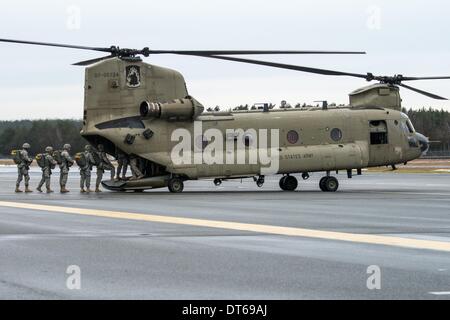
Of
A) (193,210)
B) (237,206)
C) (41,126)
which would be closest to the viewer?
(193,210)

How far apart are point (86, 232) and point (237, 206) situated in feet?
28.3

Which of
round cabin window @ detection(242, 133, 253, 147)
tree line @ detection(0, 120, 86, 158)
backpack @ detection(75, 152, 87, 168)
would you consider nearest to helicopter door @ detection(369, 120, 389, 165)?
round cabin window @ detection(242, 133, 253, 147)

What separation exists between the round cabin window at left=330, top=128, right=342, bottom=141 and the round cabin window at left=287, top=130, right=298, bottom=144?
150 cm

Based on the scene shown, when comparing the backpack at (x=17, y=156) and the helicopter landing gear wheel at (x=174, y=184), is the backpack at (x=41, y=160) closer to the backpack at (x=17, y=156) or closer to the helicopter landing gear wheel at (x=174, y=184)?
the backpack at (x=17, y=156)

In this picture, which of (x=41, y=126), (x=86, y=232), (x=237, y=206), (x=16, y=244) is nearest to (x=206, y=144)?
(x=237, y=206)

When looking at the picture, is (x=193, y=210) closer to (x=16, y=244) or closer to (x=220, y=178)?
(x=16, y=244)

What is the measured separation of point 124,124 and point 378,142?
9.90 m

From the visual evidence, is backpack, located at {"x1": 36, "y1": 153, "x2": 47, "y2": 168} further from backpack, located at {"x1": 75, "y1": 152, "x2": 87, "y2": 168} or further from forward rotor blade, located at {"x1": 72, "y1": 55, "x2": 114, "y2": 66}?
forward rotor blade, located at {"x1": 72, "y1": 55, "x2": 114, "y2": 66}

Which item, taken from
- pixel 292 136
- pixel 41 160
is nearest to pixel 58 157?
pixel 41 160

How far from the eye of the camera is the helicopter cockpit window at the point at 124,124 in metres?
33.7

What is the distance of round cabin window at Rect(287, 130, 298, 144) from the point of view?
3538 centimetres

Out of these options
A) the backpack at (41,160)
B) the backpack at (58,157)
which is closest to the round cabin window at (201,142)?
the backpack at (58,157)

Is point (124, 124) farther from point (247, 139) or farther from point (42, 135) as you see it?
point (42, 135)
